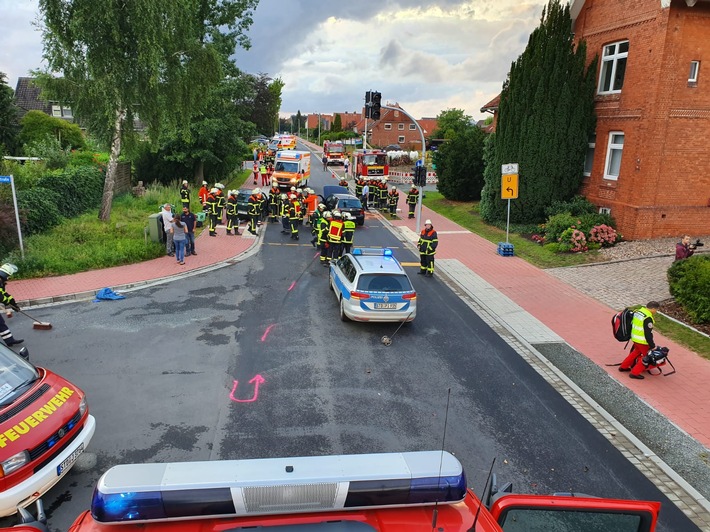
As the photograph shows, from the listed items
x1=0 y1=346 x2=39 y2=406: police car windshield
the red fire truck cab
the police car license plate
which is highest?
x1=0 y1=346 x2=39 y2=406: police car windshield

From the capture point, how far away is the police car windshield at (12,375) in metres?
5.87

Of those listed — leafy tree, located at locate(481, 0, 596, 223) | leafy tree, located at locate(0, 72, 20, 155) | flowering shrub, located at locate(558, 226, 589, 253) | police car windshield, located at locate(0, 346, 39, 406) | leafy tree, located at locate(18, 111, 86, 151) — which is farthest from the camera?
leafy tree, located at locate(18, 111, 86, 151)

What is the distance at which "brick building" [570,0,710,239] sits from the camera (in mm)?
16797

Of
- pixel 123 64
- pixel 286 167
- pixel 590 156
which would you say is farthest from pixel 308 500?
pixel 286 167

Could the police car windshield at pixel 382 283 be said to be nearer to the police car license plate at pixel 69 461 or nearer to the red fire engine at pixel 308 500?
the police car license plate at pixel 69 461

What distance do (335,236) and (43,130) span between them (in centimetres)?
3087

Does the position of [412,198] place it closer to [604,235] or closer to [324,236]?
[604,235]

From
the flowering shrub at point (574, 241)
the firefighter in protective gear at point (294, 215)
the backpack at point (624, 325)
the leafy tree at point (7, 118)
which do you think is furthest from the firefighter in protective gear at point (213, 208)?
the leafy tree at point (7, 118)

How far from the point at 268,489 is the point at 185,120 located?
2108cm

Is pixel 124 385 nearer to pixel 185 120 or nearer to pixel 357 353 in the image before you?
pixel 357 353

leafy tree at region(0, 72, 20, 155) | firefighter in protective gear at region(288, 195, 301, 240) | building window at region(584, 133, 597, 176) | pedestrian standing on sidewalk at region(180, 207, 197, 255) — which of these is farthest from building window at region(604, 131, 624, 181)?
leafy tree at region(0, 72, 20, 155)

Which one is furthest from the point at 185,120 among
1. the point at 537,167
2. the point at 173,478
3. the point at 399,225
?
the point at 173,478

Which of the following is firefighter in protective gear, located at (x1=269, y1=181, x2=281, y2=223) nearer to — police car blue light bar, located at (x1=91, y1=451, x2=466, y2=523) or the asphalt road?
the asphalt road

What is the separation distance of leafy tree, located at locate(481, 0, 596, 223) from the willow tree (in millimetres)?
12563
